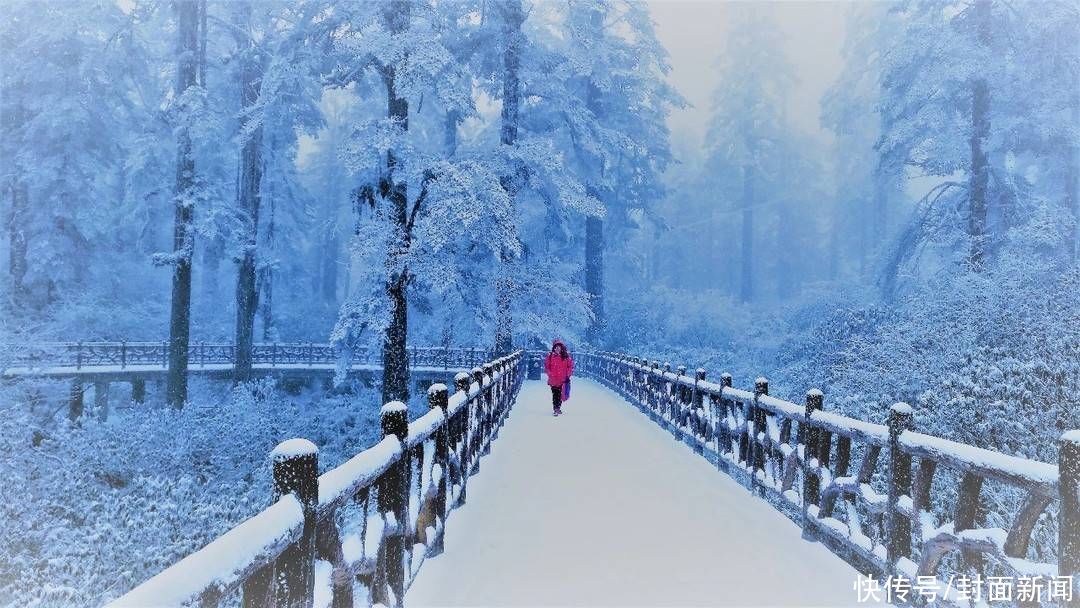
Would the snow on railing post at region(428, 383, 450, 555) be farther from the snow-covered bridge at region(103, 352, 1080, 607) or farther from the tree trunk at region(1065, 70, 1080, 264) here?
the tree trunk at region(1065, 70, 1080, 264)

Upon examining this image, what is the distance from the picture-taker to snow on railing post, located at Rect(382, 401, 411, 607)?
4.30 m

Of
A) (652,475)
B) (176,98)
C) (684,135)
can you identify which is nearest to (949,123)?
(652,475)

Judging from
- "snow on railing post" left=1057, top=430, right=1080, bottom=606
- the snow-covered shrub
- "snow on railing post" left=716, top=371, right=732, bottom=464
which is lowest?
the snow-covered shrub

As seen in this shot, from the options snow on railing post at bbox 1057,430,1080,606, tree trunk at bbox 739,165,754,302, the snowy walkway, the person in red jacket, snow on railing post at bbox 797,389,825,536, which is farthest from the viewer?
tree trunk at bbox 739,165,754,302

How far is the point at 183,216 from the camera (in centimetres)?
1977

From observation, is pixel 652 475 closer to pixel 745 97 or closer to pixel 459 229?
pixel 459 229

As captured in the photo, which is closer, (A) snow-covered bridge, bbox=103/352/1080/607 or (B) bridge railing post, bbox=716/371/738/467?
(A) snow-covered bridge, bbox=103/352/1080/607

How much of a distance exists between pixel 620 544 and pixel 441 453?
1819 millimetres

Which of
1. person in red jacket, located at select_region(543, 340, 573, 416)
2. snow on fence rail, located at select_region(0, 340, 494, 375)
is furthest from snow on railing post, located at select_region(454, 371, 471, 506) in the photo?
snow on fence rail, located at select_region(0, 340, 494, 375)

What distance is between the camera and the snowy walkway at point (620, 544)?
16.7 feet

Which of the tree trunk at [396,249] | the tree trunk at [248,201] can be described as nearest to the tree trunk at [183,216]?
the tree trunk at [248,201]

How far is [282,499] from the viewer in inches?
98.3

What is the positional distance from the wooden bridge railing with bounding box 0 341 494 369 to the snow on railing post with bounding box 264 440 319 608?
15401 mm

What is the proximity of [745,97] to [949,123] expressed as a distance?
2699cm
